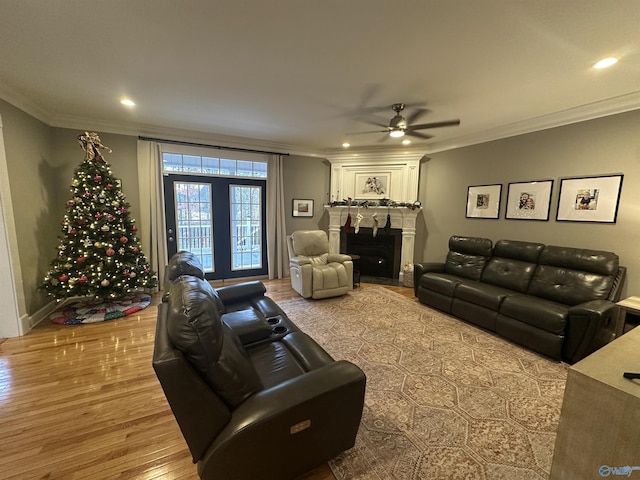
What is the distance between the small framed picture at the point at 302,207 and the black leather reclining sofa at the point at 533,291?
260 centimetres

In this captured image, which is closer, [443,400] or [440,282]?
[443,400]

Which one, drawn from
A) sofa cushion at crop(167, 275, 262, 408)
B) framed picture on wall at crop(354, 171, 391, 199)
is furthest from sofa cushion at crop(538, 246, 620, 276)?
sofa cushion at crop(167, 275, 262, 408)

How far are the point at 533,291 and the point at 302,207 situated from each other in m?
4.05

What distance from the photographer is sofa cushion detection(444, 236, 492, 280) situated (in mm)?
3863

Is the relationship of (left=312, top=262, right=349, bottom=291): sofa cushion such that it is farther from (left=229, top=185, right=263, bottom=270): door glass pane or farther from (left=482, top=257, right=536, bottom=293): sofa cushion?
(left=482, top=257, right=536, bottom=293): sofa cushion

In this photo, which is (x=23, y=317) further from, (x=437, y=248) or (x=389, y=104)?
(x=437, y=248)

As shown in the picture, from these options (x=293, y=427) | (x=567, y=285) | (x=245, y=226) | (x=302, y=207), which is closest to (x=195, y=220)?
(x=245, y=226)

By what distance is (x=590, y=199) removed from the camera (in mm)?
3182

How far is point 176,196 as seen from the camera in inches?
177

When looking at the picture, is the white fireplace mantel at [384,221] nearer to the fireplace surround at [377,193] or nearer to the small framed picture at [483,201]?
the fireplace surround at [377,193]

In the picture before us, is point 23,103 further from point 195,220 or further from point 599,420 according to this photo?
point 599,420

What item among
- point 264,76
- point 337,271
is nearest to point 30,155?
point 264,76

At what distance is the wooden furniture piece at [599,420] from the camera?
986 millimetres

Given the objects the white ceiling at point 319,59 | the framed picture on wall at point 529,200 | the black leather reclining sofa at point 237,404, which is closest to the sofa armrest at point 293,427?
the black leather reclining sofa at point 237,404
